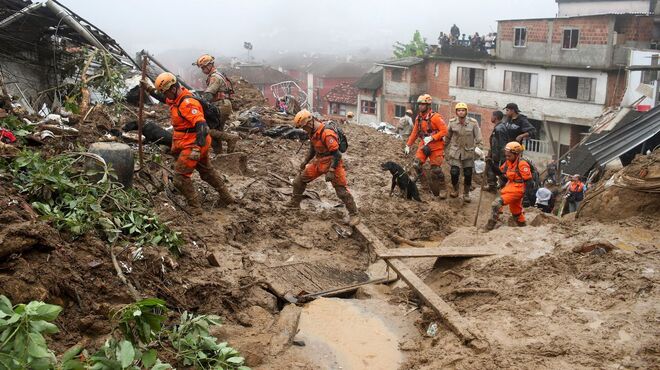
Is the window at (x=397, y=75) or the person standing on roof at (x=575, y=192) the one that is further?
the window at (x=397, y=75)

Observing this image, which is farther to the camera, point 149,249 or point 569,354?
point 149,249

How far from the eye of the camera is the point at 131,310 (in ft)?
9.96

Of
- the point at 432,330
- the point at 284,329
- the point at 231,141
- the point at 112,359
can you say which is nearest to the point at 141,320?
the point at 112,359

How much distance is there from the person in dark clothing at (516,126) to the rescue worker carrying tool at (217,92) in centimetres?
458

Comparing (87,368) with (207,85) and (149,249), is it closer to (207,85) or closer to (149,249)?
(149,249)

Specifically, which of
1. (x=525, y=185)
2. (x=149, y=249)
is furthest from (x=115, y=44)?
(x=525, y=185)

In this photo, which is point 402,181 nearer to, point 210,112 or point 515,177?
point 515,177

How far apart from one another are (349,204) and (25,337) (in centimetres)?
599

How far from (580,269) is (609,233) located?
132 cm

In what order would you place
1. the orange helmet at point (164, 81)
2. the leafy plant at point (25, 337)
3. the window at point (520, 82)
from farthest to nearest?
1. the window at point (520, 82)
2. the orange helmet at point (164, 81)
3. the leafy plant at point (25, 337)

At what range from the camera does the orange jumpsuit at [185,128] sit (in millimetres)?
7020

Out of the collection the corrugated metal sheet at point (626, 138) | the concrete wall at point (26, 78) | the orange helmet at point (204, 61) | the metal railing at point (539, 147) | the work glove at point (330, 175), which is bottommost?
the metal railing at point (539, 147)

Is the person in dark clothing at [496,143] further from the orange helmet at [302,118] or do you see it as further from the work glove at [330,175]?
the orange helmet at [302,118]

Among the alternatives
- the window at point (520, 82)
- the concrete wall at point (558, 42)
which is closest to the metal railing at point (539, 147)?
the window at point (520, 82)
